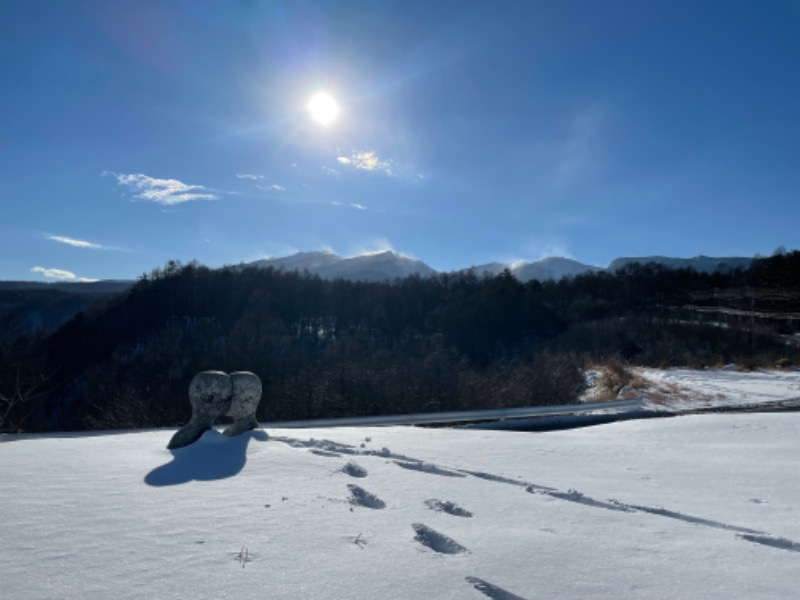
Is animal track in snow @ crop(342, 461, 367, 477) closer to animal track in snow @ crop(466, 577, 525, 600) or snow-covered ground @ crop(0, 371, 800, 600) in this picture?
snow-covered ground @ crop(0, 371, 800, 600)

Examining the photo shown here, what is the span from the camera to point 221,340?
5481cm

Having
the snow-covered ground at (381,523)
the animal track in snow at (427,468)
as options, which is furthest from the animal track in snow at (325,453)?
the animal track in snow at (427,468)

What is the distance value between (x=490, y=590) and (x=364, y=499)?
1.69 m

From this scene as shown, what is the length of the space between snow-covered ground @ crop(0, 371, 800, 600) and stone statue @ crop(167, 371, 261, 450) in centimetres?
26

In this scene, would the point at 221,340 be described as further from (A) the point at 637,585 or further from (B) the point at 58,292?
(B) the point at 58,292

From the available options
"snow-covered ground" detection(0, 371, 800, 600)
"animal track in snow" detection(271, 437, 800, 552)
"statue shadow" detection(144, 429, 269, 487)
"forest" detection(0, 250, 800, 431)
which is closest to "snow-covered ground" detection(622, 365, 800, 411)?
"forest" detection(0, 250, 800, 431)

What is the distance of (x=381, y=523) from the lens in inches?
134

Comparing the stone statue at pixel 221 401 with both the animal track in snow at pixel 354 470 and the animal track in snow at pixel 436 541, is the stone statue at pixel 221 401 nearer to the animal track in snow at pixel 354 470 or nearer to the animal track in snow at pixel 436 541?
the animal track in snow at pixel 354 470

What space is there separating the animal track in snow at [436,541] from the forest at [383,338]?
11.6 meters

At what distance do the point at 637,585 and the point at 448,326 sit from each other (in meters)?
54.2

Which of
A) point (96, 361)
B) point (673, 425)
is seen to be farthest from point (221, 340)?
point (673, 425)

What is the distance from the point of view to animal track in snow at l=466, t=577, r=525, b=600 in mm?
2387

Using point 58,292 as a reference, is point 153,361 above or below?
below

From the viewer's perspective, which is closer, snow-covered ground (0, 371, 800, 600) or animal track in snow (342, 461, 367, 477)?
snow-covered ground (0, 371, 800, 600)
